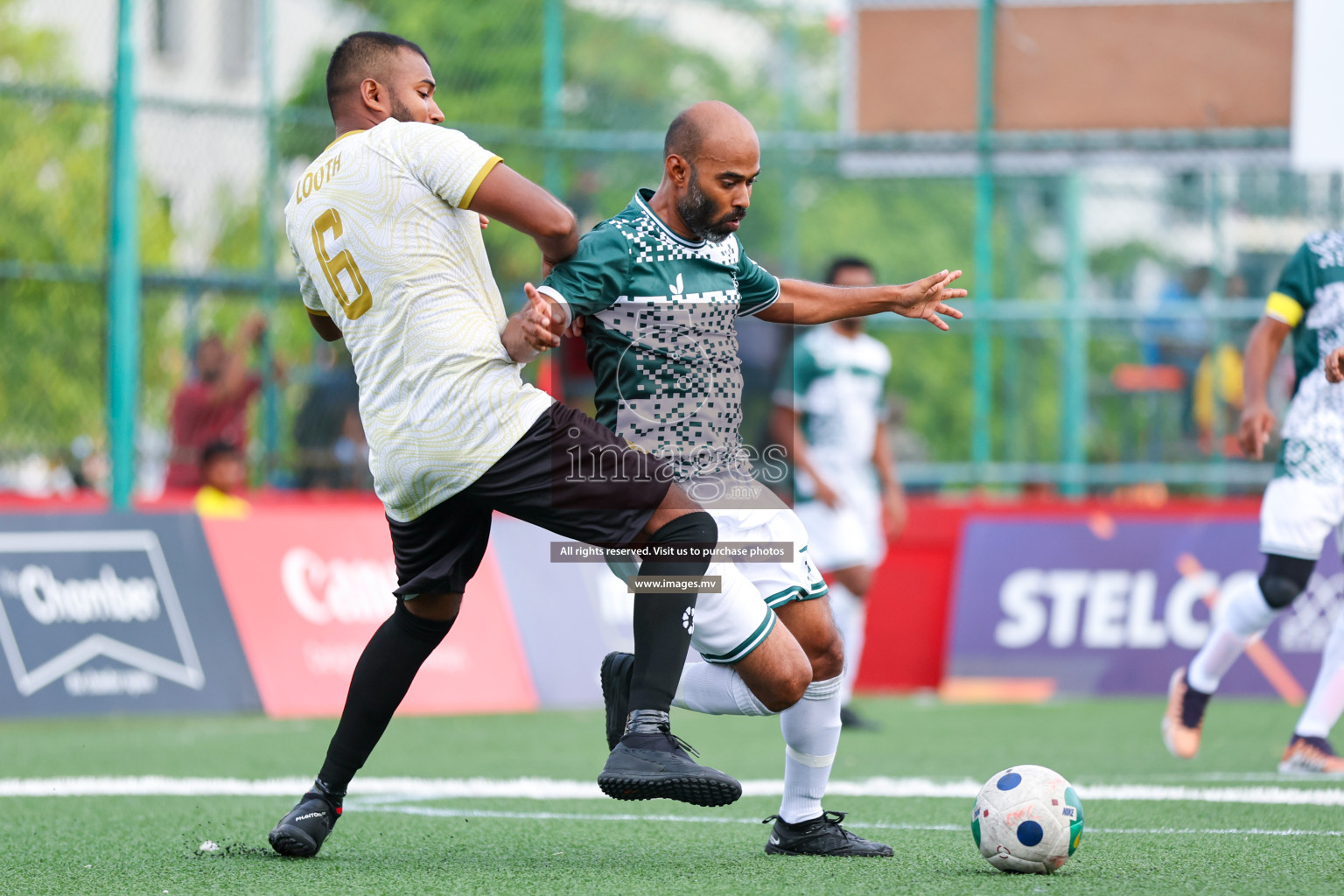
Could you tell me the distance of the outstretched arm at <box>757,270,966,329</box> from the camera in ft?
14.8

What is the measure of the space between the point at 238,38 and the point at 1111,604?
10122mm

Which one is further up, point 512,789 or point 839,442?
point 839,442

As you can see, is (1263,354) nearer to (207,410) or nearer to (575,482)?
(575,482)

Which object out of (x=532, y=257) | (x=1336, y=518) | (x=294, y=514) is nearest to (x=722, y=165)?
(x=1336, y=518)

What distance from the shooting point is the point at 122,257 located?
30.9 ft

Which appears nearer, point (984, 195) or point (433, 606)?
point (433, 606)

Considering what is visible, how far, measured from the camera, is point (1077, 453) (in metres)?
12.0

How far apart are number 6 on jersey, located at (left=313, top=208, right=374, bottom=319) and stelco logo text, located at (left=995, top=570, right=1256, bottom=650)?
23.4ft

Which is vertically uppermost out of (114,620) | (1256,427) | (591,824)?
(1256,427)

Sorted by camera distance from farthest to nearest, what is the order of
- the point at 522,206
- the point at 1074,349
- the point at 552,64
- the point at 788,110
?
the point at 788,110 < the point at 552,64 < the point at 1074,349 < the point at 522,206

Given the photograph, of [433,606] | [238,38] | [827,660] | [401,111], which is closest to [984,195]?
[238,38]

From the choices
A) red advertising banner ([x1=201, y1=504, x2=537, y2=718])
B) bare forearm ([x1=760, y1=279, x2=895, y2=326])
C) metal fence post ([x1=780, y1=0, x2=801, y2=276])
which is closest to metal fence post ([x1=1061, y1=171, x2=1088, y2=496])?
metal fence post ([x1=780, y1=0, x2=801, y2=276])

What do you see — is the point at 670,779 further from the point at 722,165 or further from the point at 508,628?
the point at 508,628

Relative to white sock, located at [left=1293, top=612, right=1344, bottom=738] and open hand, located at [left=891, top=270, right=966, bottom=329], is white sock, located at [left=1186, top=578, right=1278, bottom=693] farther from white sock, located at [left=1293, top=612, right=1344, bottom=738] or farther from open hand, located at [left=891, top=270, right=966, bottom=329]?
open hand, located at [left=891, top=270, right=966, bottom=329]
